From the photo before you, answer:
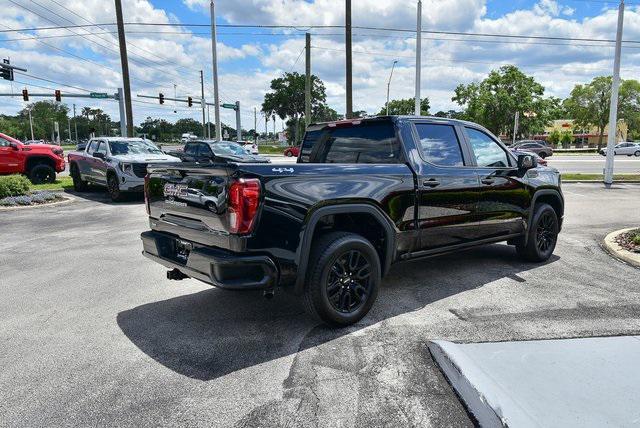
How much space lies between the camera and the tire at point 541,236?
20.5ft

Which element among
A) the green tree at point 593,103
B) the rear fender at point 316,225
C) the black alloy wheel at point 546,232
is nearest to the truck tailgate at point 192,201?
the rear fender at point 316,225

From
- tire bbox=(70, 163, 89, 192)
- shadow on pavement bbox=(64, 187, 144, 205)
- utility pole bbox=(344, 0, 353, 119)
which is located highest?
utility pole bbox=(344, 0, 353, 119)

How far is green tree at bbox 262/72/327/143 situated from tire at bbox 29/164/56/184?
57.2m

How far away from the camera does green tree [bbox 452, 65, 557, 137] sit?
56.9 meters

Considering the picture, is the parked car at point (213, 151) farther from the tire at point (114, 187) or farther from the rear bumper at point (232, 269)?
the rear bumper at point (232, 269)

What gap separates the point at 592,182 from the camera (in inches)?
727

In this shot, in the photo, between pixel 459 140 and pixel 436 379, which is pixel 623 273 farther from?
pixel 436 379

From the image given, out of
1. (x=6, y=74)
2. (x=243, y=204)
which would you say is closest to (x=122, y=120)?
(x=6, y=74)

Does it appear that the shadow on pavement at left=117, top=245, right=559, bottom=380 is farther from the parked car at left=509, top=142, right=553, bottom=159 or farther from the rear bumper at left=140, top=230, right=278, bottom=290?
the parked car at left=509, top=142, right=553, bottom=159

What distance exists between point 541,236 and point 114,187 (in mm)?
11077

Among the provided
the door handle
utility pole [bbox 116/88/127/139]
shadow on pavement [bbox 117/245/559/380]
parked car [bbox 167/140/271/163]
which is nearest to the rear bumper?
shadow on pavement [bbox 117/245/559/380]

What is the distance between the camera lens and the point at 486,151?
5676 millimetres

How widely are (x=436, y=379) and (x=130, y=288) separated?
3683mm

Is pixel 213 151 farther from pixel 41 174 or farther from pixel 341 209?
pixel 341 209
